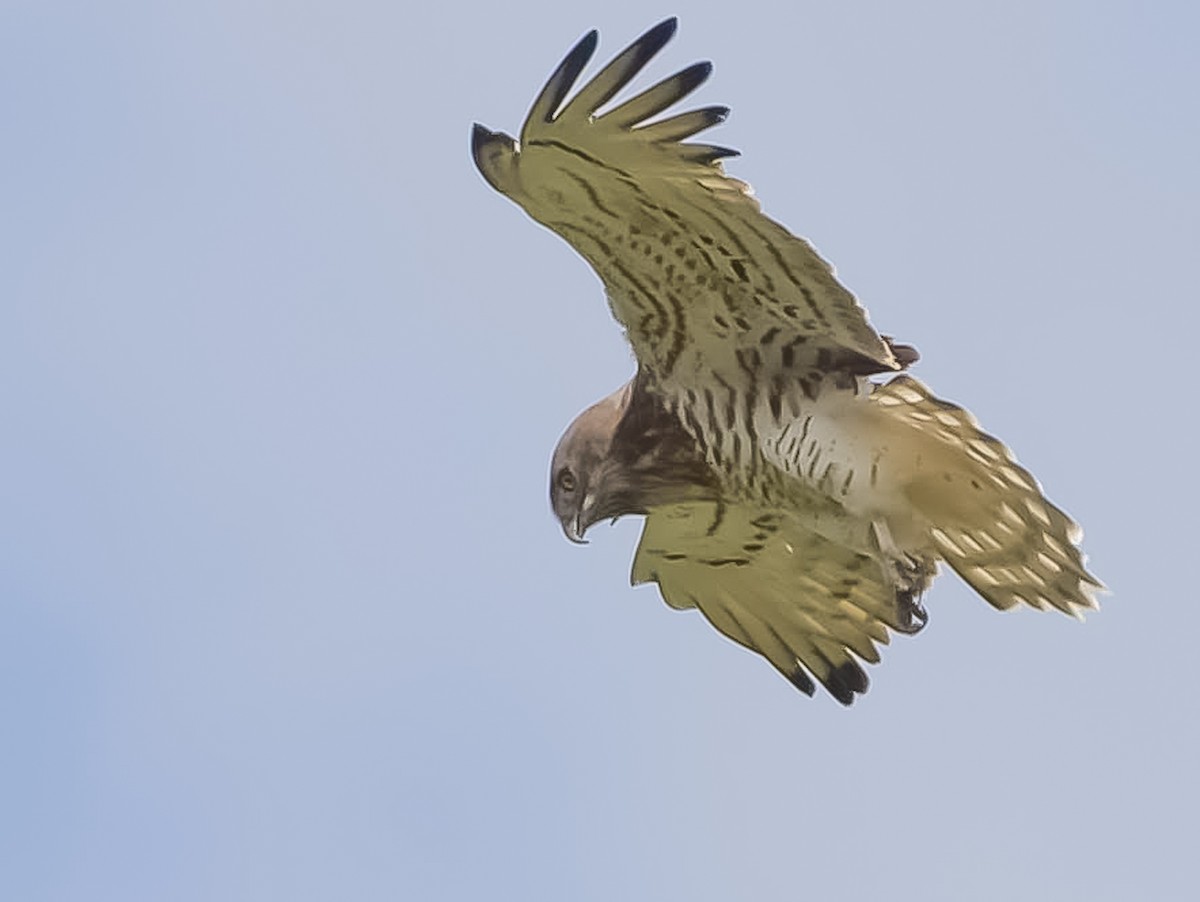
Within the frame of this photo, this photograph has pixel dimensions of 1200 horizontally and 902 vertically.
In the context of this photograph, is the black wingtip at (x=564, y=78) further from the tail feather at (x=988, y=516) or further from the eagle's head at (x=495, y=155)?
the tail feather at (x=988, y=516)

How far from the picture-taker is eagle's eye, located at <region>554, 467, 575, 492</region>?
8375mm

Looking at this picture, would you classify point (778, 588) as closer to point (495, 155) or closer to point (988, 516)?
point (988, 516)

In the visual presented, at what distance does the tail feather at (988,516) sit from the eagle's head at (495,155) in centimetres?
147

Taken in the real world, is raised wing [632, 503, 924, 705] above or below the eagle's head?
below

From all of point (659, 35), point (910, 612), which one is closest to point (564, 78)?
point (659, 35)

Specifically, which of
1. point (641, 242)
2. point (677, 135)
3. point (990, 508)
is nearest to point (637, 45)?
point (677, 135)

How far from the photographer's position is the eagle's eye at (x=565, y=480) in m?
8.38

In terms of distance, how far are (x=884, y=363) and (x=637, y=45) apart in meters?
1.41

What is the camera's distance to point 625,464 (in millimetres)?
8195

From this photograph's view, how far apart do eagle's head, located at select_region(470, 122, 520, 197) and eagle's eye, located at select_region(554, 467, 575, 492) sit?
1.33 meters

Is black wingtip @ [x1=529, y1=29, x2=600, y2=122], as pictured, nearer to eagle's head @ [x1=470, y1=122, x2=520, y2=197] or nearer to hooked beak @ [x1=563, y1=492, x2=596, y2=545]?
eagle's head @ [x1=470, y1=122, x2=520, y2=197]

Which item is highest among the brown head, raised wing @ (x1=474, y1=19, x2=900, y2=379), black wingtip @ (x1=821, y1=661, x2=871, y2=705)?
raised wing @ (x1=474, y1=19, x2=900, y2=379)

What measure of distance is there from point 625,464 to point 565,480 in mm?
314

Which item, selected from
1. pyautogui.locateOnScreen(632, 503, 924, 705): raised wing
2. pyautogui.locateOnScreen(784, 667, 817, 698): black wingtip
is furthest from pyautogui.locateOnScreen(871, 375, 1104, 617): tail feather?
pyautogui.locateOnScreen(784, 667, 817, 698): black wingtip
